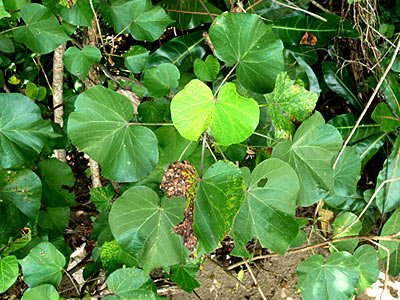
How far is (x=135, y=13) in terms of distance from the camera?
1.16 metres

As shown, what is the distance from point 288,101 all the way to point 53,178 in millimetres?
630

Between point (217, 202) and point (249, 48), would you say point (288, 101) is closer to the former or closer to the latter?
point (249, 48)

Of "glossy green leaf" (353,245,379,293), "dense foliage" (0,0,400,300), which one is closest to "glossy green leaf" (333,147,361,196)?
"dense foliage" (0,0,400,300)

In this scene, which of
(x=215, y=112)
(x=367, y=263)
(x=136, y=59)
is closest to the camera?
(x=215, y=112)

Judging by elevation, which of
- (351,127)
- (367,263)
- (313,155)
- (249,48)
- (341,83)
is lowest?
(367,263)

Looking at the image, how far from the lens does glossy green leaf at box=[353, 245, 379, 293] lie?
131cm

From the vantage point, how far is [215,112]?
0.88 metres

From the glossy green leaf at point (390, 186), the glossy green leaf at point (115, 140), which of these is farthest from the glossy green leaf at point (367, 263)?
the glossy green leaf at point (115, 140)

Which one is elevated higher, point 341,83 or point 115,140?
point 115,140

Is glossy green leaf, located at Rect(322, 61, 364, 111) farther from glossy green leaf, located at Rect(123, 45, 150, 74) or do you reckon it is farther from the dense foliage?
glossy green leaf, located at Rect(123, 45, 150, 74)

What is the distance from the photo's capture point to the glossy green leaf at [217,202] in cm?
92

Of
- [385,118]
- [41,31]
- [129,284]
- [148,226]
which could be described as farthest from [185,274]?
[385,118]

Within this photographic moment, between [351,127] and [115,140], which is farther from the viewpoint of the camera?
[351,127]

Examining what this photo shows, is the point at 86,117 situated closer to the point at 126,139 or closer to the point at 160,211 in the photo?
the point at 126,139
